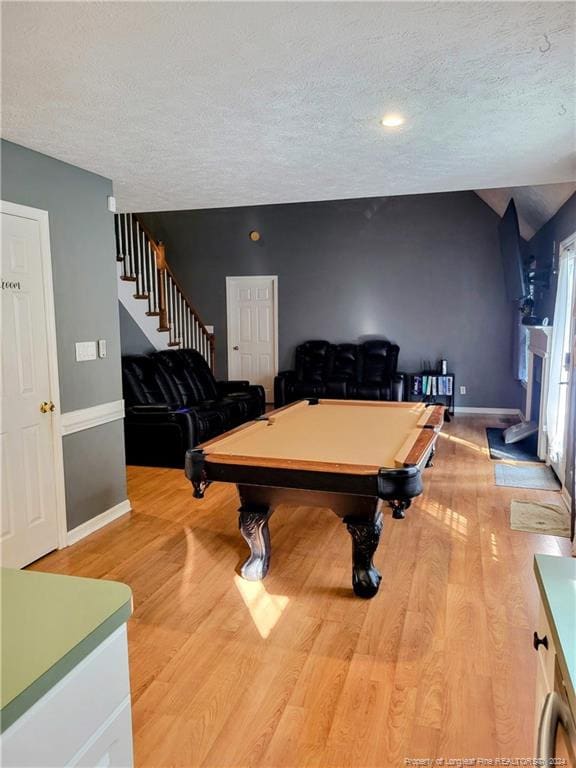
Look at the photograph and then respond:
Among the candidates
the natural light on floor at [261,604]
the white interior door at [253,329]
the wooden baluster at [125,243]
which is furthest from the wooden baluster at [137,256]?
the natural light on floor at [261,604]

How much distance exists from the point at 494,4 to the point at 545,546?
2953mm

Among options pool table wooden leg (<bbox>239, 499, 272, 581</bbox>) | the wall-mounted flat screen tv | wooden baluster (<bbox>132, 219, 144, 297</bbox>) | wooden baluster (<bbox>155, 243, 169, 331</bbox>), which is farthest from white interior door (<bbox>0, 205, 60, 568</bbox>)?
the wall-mounted flat screen tv

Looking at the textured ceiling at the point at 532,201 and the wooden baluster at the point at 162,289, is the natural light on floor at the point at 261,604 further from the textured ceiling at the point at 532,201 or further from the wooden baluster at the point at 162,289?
the wooden baluster at the point at 162,289

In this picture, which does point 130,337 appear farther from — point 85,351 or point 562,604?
point 562,604

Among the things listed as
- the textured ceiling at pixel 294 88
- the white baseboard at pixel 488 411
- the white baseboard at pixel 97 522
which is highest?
the textured ceiling at pixel 294 88

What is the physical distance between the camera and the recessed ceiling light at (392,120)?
2.48 meters

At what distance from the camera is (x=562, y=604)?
1065 mm

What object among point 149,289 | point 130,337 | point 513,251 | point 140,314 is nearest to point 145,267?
point 149,289

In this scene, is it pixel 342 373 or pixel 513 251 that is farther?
pixel 342 373

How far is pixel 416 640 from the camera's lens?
2328mm

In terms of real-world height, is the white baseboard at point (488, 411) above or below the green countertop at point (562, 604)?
below

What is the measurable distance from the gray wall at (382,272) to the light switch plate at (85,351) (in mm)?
4959

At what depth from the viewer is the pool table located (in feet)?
7.62

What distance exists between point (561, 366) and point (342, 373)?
3.39 m
